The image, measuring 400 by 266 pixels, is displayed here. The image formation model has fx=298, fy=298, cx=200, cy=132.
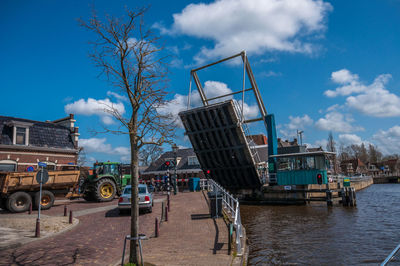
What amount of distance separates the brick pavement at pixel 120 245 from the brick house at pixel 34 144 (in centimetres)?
1189

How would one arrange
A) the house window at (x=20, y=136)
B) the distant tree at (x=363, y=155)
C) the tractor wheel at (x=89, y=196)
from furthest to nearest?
the distant tree at (x=363, y=155), the house window at (x=20, y=136), the tractor wheel at (x=89, y=196)

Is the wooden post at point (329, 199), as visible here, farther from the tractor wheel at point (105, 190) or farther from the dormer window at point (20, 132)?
the dormer window at point (20, 132)

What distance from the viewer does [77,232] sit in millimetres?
10773

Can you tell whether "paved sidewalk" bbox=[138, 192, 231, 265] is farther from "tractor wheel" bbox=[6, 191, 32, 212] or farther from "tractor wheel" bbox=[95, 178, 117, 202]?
"tractor wheel" bbox=[6, 191, 32, 212]

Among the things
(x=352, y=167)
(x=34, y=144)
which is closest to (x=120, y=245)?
(x=34, y=144)

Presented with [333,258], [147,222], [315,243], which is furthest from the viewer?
[147,222]

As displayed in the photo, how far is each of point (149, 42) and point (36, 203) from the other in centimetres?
1274

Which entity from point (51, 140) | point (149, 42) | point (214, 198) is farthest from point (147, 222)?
point (51, 140)

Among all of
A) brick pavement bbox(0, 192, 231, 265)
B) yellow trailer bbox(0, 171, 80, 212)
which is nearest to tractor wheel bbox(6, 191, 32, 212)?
yellow trailer bbox(0, 171, 80, 212)

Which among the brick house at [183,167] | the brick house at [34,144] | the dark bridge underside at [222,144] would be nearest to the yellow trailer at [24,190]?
the brick house at [34,144]

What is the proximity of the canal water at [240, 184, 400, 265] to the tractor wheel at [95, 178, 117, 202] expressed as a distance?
858 centimetres

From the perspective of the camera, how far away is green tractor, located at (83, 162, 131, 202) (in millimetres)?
18391

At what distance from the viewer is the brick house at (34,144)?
22.9m

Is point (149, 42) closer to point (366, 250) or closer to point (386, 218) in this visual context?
point (366, 250)
